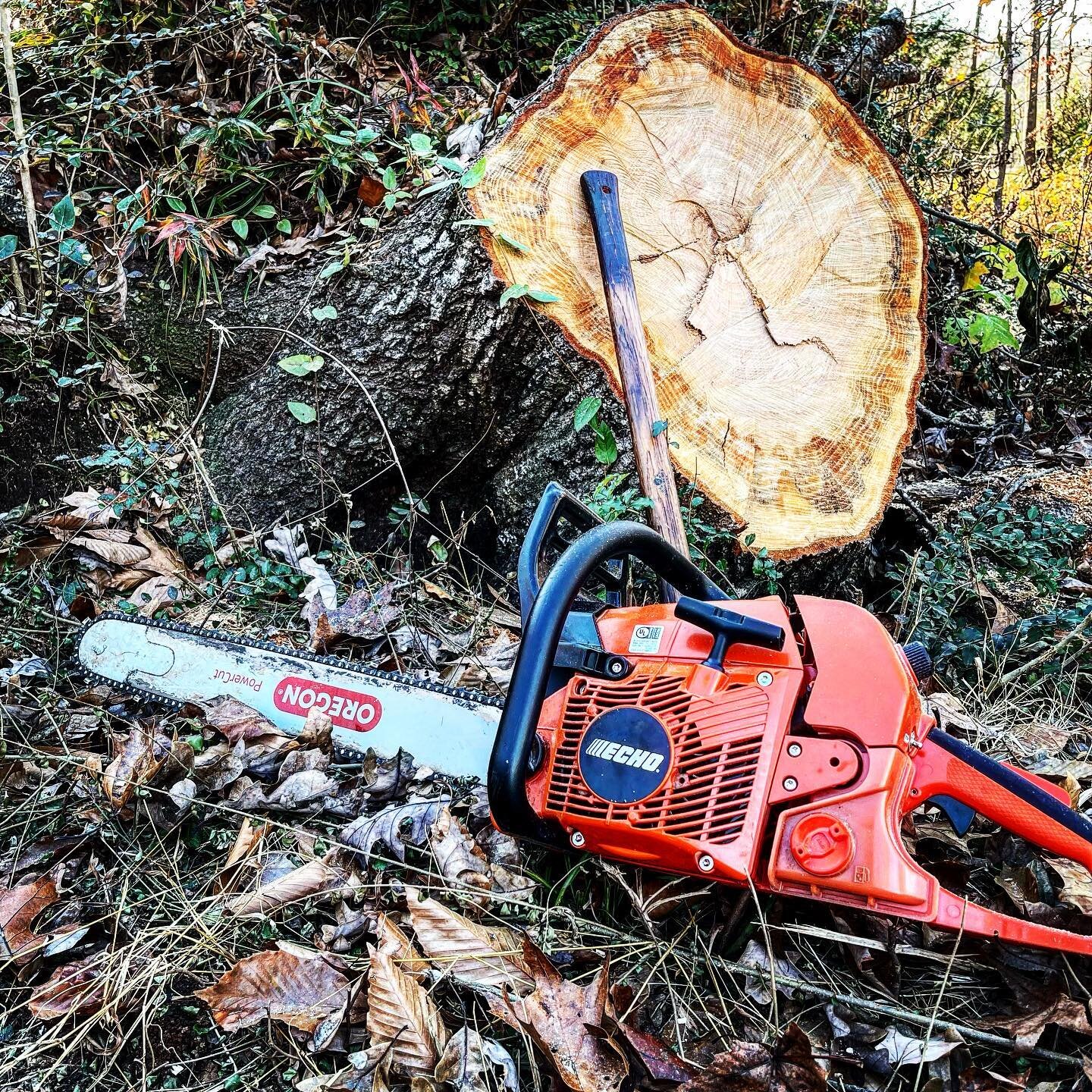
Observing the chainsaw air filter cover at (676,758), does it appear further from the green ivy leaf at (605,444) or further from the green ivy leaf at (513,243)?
the green ivy leaf at (513,243)

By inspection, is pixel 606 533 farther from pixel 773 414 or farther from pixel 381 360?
pixel 381 360

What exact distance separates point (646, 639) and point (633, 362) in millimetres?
1060

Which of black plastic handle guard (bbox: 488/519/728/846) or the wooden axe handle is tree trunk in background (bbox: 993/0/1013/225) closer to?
the wooden axe handle

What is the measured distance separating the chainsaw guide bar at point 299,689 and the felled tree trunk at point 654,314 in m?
0.78

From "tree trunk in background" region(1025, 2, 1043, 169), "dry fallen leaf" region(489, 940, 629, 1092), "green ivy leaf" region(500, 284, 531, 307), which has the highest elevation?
"tree trunk in background" region(1025, 2, 1043, 169)

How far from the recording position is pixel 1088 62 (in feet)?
22.4

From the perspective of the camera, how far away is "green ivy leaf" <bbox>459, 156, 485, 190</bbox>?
2.42 metres

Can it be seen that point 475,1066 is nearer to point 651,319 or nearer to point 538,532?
point 538,532

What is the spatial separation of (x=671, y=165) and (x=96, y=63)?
2309 millimetres

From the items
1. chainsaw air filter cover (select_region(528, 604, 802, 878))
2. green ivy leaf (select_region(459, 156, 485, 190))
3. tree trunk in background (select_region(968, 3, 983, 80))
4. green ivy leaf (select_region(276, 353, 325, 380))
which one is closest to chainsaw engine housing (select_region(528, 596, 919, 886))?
chainsaw air filter cover (select_region(528, 604, 802, 878))

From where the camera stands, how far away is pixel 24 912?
5.57 ft

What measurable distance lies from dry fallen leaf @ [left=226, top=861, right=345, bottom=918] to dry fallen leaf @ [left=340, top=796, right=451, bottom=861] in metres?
0.09

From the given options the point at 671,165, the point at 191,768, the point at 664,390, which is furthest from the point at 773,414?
the point at 191,768

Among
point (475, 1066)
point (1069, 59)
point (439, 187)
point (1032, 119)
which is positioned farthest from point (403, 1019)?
point (1032, 119)
